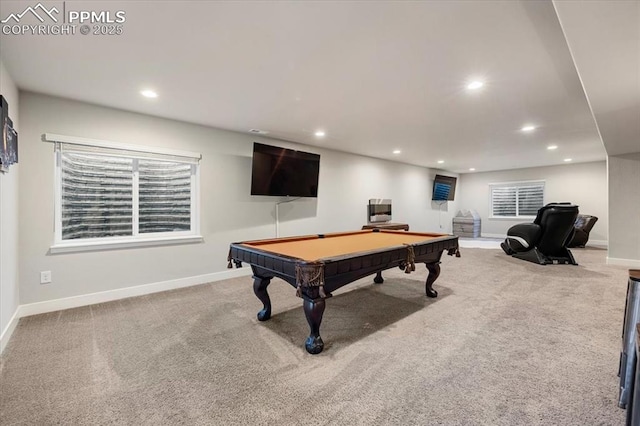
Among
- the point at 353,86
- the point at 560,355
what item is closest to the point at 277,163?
the point at 353,86

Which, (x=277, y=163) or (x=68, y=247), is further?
(x=277, y=163)

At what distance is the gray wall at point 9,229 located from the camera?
7.38ft

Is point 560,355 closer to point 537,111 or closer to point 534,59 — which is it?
point 534,59

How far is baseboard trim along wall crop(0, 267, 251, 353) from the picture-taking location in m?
2.62

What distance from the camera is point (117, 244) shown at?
11.1 feet

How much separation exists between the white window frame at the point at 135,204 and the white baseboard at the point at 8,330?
68 centimetres

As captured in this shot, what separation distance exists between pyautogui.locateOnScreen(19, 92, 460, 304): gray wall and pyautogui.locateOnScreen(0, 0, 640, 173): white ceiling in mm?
249

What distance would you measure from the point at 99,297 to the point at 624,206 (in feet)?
26.7

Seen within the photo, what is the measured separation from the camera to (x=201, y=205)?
4.06 metres

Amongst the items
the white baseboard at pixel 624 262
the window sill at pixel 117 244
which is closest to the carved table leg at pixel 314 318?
the window sill at pixel 117 244

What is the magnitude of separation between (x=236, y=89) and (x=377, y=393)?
113 inches

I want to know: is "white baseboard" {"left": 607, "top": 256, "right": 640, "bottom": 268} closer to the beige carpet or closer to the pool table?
the beige carpet

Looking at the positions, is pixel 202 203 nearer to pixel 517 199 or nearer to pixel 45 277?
pixel 45 277

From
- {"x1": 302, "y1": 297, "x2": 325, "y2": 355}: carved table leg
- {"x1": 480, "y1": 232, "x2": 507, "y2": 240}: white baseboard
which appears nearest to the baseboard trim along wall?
{"x1": 302, "y1": 297, "x2": 325, "y2": 355}: carved table leg
